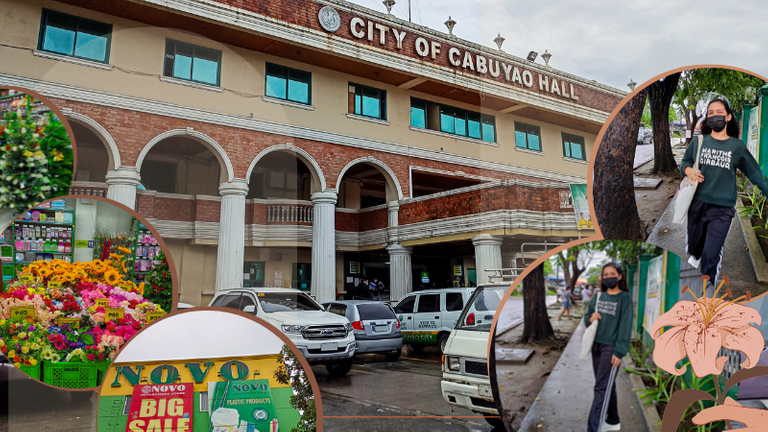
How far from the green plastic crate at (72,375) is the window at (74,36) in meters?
3.07

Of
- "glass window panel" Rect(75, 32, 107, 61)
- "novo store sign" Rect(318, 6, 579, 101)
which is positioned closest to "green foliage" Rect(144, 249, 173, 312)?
"glass window panel" Rect(75, 32, 107, 61)

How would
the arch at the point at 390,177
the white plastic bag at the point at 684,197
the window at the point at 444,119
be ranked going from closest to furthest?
the white plastic bag at the point at 684,197, the window at the point at 444,119, the arch at the point at 390,177

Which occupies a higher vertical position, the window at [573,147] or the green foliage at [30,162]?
the window at [573,147]

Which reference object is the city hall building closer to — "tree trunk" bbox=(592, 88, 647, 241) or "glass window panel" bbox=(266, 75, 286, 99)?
"glass window panel" bbox=(266, 75, 286, 99)

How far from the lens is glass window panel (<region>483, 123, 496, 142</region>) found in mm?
6509

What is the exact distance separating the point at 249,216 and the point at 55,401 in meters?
2.60

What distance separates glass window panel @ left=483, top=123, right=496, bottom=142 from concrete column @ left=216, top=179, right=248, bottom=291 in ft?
10.6

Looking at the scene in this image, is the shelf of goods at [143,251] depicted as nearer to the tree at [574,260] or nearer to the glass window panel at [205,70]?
the glass window panel at [205,70]

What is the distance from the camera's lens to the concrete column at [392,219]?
733 cm

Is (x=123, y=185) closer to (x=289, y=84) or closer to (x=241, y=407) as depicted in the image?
(x=241, y=407)

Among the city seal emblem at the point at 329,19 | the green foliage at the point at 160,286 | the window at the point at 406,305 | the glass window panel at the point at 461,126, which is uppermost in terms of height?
the city seal emblem at the point at 329,19

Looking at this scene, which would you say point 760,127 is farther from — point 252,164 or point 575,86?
point 252,164

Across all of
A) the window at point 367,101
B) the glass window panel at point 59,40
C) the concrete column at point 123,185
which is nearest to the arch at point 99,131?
the concrete column at point 123,185

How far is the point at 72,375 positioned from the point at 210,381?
4.29ft
